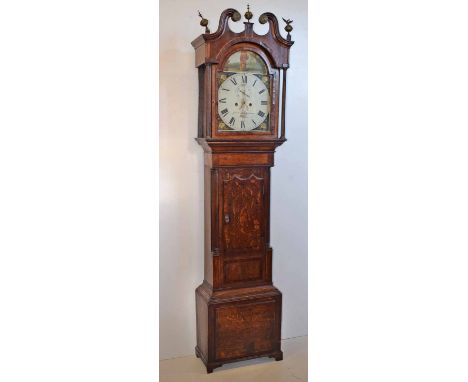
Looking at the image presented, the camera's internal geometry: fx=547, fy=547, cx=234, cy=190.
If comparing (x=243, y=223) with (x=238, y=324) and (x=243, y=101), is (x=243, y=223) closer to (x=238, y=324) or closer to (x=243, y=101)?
(x=238, y=324)

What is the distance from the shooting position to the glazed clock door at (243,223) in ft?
11.0

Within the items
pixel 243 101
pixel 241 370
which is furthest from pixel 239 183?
pixel 241 370

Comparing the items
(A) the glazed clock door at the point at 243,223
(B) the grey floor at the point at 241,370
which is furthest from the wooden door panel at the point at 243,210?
(B) the grey floor at the point at 241,370

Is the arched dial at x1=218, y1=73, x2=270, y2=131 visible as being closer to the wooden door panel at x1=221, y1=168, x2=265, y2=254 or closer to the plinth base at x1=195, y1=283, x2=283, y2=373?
the wooden door panel at x1=221, y1=168, x2=265, y2=254

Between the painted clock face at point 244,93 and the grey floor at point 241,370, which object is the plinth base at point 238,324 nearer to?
the grey floor at point 241,370

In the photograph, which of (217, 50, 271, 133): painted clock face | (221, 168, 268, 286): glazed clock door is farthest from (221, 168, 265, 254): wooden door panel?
(217, 50, 271, 133): painted clock face

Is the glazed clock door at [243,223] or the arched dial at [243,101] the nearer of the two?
the arched dial at [243,101]

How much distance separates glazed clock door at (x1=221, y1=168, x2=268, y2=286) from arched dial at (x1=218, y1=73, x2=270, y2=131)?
29 cm

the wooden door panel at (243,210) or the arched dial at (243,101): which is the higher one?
the arched dial at (243,101)

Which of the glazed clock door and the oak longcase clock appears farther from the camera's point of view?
the glazed clock door

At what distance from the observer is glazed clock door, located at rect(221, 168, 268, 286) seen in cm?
334

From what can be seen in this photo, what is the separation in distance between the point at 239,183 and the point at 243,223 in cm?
25
